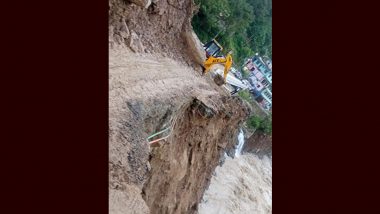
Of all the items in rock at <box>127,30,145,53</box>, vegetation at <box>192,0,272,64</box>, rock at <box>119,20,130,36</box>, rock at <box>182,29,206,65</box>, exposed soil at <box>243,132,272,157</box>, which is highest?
rock at <box>119,20,130,36</box>

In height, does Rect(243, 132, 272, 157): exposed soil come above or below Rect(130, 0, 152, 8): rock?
below

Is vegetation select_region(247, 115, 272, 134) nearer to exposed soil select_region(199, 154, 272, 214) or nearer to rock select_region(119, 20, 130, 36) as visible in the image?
exposed soil select_region(199, 154, 272, 214)

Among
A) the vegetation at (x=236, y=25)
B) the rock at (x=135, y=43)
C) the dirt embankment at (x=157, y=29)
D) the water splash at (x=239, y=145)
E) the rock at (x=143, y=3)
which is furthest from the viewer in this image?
the water splash at (x=239, y=145)

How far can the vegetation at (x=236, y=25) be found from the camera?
24094mm

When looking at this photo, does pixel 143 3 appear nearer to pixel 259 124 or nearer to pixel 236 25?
pixel 236 25

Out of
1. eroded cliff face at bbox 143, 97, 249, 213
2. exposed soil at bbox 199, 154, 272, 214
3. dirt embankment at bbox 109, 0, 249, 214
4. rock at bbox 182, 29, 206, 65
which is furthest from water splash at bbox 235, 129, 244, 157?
rock at bbox 182, 29, 206, 65

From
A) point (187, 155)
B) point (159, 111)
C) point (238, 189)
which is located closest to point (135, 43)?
point (159, 111)

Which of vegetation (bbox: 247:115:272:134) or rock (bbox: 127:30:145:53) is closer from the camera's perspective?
rock (bbox: 127:30:145:53)

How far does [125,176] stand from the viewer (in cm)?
484

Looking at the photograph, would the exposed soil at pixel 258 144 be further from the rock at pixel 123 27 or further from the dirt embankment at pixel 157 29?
the rock at pixel 123 27

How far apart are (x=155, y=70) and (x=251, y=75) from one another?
26474 mm

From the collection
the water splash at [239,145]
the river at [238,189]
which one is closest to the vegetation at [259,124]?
the water splash at [239,145]

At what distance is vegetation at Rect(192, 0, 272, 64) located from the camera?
2409 centimetres

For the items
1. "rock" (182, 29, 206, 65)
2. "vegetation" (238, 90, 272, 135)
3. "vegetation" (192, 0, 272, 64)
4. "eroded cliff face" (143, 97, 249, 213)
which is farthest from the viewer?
"vegetation" (238, 90, 272, 135)
